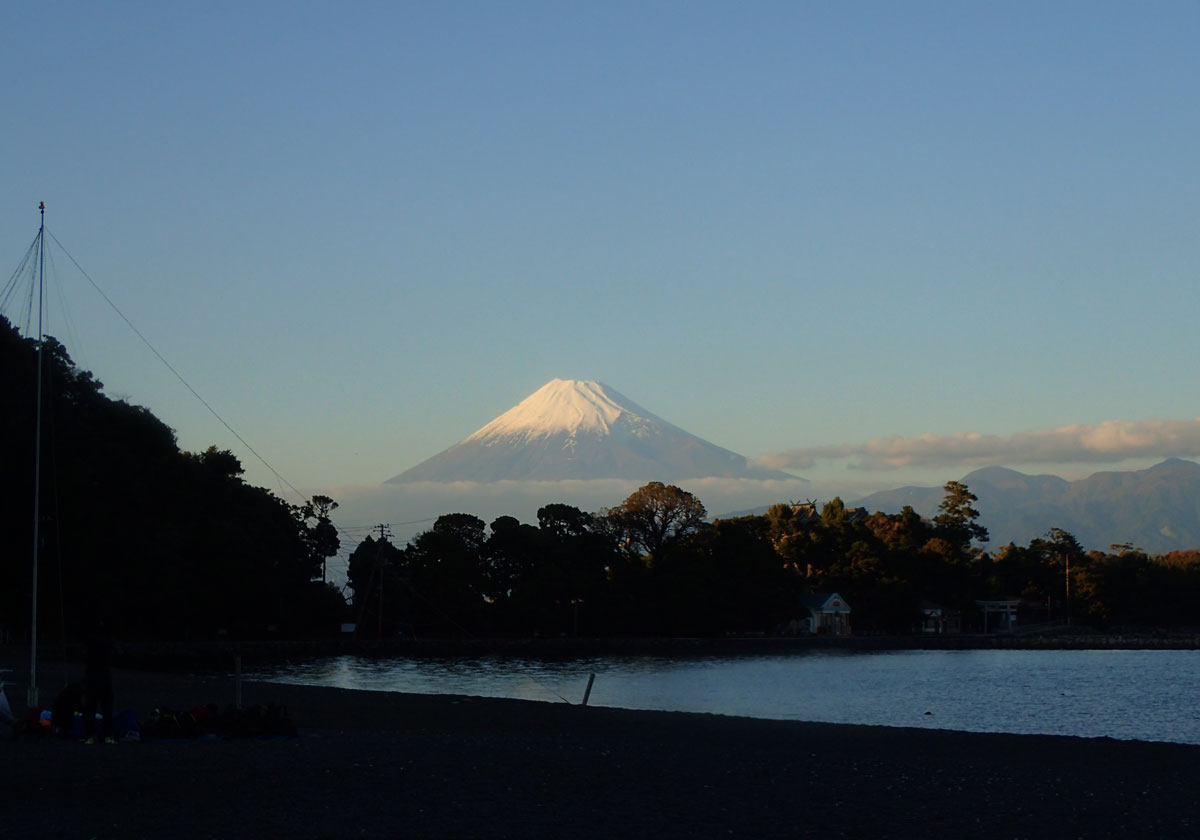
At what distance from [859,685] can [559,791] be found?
3915cm

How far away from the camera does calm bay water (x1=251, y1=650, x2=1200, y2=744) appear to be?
112 ft

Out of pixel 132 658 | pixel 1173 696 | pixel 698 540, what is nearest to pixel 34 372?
pixel 132 658

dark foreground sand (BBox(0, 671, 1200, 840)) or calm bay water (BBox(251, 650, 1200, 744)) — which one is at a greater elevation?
dark foreground sand (BBox(0, 671, 1200, 840))

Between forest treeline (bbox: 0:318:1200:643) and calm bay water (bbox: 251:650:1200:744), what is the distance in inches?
256

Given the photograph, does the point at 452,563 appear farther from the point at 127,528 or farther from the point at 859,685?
the point at 859,685

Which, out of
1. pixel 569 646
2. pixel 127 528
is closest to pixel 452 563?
pixel 569 646

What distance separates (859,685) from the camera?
1916 inches

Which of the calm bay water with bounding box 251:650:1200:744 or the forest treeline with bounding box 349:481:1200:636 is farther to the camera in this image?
the forest treeline with bounding box 349:481:1200:636

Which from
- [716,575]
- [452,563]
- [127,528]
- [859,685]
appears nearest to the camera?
[127,528]

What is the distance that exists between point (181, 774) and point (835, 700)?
3154cm

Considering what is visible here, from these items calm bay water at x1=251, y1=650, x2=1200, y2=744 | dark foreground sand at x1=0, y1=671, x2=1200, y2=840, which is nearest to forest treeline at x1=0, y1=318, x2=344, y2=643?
calm bay water at x1=251, y1=650, x2=1200, y2=744

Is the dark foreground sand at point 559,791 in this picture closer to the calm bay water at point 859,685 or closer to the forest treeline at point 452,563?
the forest treeline at point 452,563

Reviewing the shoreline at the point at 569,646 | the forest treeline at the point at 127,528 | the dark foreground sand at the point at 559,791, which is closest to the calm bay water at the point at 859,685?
the shoreline at the point at 569,646

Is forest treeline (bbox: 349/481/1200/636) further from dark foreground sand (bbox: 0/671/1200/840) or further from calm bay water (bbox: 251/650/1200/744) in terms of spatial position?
dark foreground sand (bbox: 0/671/1200/840)
